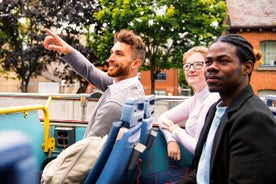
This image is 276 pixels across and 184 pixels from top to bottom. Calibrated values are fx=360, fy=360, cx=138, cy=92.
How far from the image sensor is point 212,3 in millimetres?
16188

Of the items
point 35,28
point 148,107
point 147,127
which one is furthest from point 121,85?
point 35,28

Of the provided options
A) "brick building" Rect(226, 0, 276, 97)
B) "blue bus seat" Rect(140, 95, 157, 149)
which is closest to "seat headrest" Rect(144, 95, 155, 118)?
Answer: "blue bus seat" Rect(140, 95, 157, 149)

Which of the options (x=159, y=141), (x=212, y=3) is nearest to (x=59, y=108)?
(x=159, y=141)

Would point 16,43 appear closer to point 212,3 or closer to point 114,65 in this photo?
point 212,3

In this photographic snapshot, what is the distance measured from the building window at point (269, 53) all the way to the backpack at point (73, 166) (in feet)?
63.9

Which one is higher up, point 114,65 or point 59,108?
point 114,65

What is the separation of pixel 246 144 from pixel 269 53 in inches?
801

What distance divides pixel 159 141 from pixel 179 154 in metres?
0.23

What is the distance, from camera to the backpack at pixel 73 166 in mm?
1949

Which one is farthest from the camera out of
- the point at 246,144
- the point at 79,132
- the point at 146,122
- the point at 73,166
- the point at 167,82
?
the point at 167,82

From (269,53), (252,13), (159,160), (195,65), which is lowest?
(159,160)

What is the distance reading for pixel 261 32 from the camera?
20375mm

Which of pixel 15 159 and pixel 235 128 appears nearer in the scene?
pixel 15 159

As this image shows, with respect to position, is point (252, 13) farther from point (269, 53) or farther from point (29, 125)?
point (29, 125)
